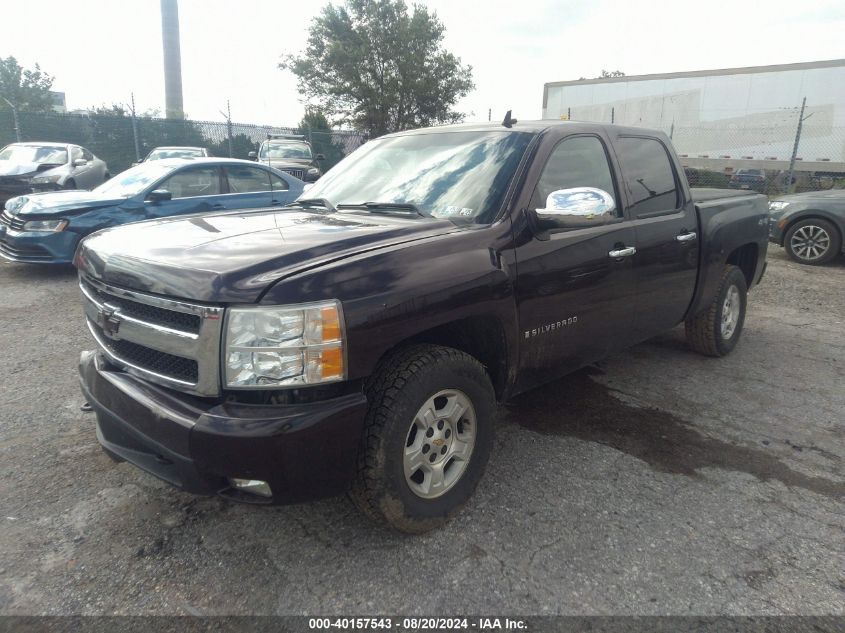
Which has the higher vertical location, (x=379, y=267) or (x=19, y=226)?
(x=379, y=267)

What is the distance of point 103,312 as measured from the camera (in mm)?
2549

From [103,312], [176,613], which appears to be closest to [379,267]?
[103,312]

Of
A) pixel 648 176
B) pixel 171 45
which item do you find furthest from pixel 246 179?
pixel 171 45

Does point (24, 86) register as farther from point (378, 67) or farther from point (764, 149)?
point (764, 149)

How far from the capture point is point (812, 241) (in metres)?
9.41

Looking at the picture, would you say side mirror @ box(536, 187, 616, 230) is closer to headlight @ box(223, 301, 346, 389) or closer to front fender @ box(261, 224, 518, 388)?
front fender @ box(261, 224, 518, 388)

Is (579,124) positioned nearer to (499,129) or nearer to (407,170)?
(499,129)

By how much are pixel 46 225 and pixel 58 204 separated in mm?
292

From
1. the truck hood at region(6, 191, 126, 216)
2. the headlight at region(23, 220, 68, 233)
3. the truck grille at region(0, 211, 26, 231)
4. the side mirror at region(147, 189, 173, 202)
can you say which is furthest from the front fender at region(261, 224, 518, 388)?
the truck grille at region(0, 211, 26, 231)

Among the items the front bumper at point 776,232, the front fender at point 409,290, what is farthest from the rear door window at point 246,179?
the front bumper at point 776,232

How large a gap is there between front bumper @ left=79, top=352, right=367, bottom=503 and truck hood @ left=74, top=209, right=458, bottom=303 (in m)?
0.41

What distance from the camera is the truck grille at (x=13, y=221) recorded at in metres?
7.23

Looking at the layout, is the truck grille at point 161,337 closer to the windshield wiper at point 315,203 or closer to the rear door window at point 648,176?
the windshield wiper at point 315,203

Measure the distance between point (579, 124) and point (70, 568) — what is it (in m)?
3.41
